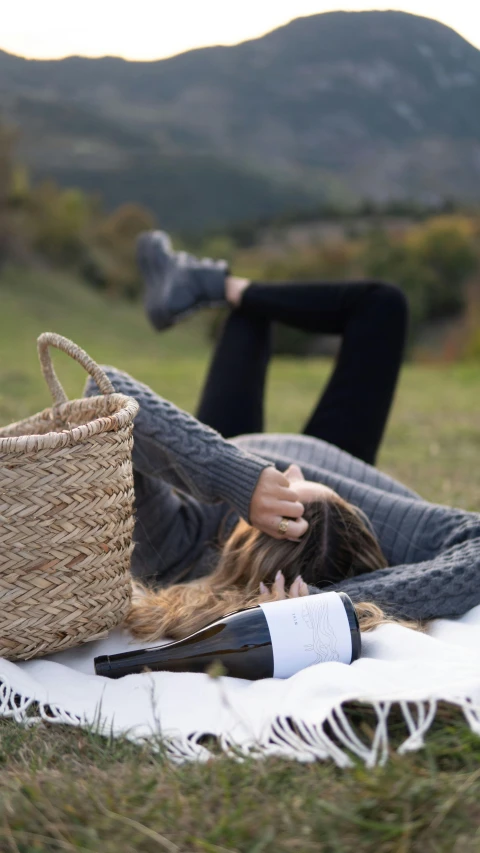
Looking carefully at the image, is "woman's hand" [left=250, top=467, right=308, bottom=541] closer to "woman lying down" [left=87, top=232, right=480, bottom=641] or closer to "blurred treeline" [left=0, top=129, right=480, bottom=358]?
"woman lying down" [left=87, top=232, right=480, bottom=641]

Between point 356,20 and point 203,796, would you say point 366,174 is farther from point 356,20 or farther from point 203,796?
point 203,796

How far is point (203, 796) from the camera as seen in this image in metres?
0.85

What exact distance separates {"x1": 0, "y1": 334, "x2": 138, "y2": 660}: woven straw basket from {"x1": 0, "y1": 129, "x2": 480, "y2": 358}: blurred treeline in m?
9.42

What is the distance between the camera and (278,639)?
1.13 meters

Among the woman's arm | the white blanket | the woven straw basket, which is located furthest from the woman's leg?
the white blanket

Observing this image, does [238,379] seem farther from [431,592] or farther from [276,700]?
[276,700]

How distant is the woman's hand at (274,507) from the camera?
4.59ft

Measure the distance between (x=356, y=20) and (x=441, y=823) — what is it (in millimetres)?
5003

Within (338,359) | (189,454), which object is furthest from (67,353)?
(338,359)

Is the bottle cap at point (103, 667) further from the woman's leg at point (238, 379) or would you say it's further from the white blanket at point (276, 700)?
the woman's leg at point (238, 379)

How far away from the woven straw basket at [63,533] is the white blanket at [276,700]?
7 cm

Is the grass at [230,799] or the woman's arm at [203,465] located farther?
the woman's arm at [203,465]

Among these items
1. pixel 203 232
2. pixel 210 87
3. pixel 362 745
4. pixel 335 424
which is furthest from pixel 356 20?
pixel 203 232

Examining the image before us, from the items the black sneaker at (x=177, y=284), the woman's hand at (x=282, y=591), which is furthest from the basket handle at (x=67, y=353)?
the black sneaker at (x=177, y=284)
